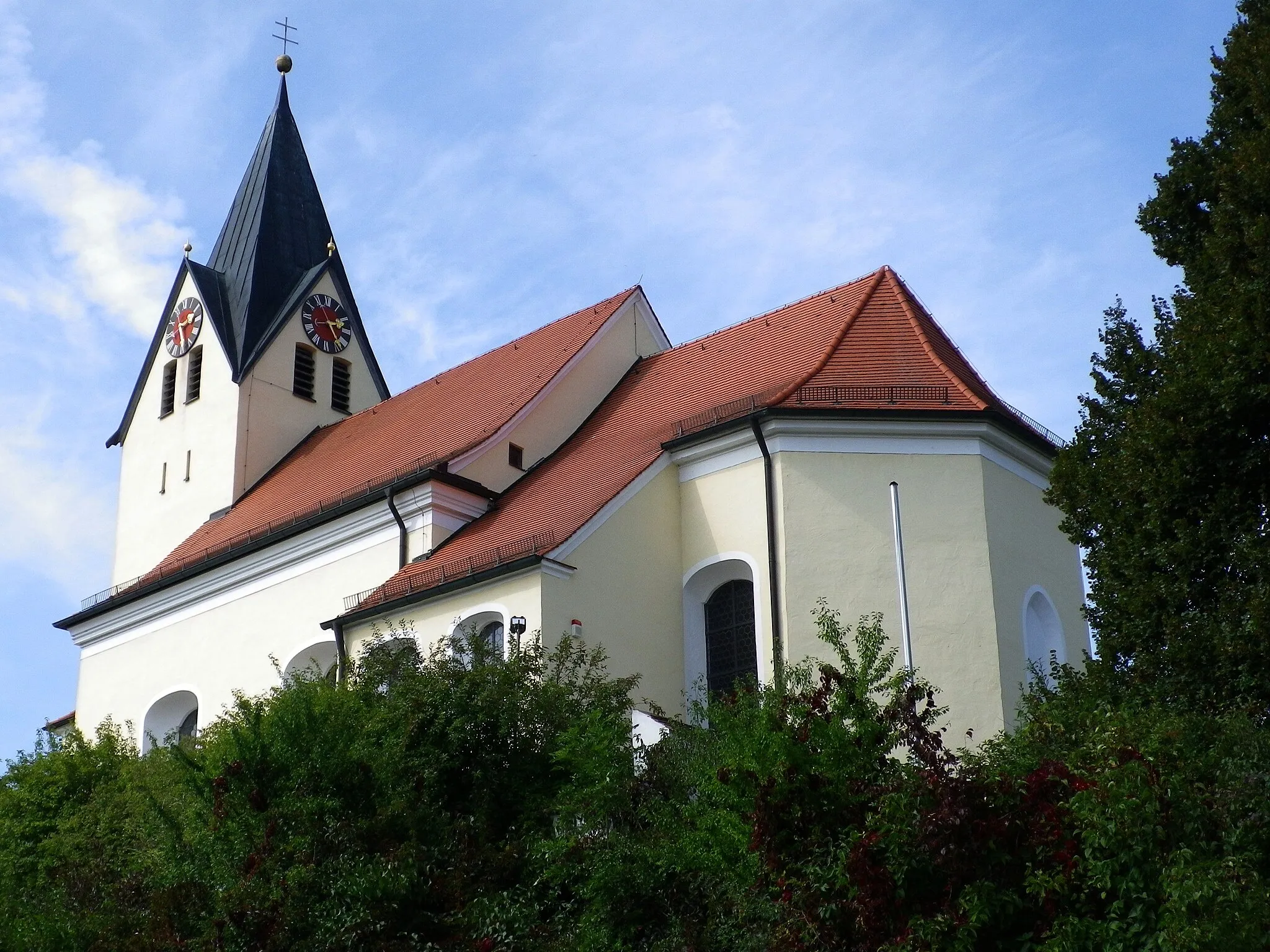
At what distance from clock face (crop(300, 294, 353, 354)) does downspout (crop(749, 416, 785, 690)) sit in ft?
44.7

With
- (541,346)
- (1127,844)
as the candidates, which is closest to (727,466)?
(541,346)

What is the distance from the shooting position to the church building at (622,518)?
19.1 metres

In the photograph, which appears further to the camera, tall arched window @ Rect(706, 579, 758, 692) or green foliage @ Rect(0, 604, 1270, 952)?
tall arched window @ Rect(706, 579, 758, 692)

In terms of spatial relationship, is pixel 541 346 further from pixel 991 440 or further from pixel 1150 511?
pixel 1150 511

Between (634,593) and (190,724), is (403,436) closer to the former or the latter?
(190,724)

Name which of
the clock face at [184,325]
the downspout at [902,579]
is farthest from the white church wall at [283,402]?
the downspout at [902,579]

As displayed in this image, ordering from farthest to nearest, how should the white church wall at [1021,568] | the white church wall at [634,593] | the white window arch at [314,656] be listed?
the white window arch at [314,656], the white church wall at [634,593], the white church wall at [1021,568]

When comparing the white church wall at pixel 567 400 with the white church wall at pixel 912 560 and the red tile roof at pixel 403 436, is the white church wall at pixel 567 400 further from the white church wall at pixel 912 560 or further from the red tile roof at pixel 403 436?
the white church wall at pixel 912 560

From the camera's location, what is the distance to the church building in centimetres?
1911

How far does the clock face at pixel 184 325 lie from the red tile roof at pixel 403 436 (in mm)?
3714

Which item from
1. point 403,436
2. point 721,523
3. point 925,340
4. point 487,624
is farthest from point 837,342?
point 403,436

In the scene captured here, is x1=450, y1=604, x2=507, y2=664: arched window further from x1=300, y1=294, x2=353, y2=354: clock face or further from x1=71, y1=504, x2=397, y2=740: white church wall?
x1=300, y1=294, x2=353, y2=354: clock face

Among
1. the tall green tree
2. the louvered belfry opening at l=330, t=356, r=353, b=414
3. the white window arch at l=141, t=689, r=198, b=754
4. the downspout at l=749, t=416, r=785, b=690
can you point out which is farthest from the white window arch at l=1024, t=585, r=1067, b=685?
the louvered belfry opening at l=330, t=356, r=353, b=414

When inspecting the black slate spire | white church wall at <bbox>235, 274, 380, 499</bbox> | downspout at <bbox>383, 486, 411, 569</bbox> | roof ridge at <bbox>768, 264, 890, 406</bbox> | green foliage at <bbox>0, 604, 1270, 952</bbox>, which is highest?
the black slate spire
